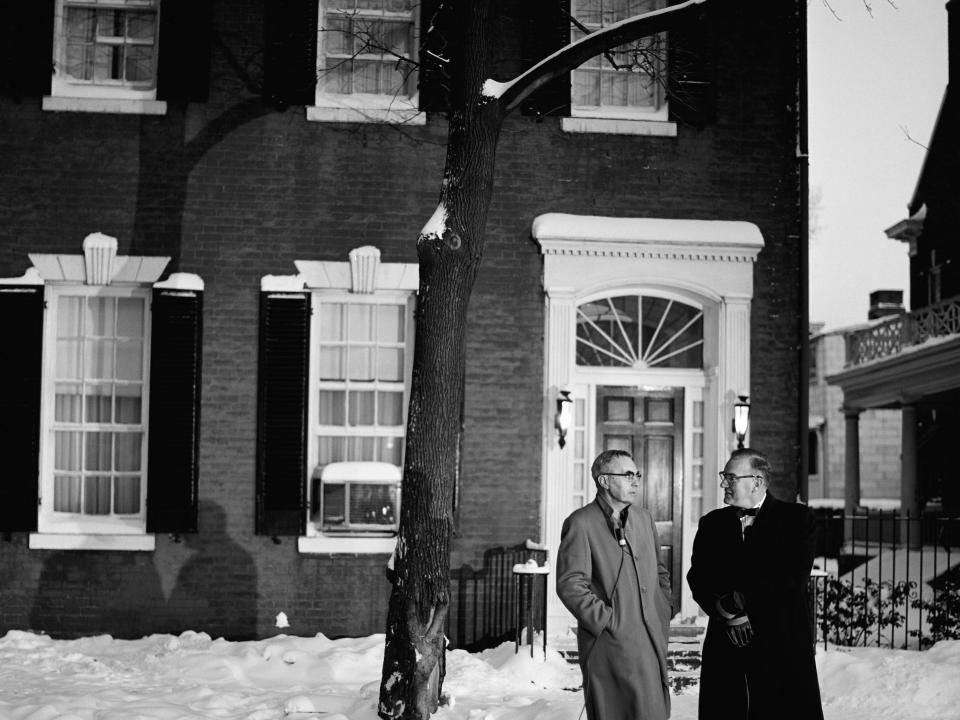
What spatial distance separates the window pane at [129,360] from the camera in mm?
11000

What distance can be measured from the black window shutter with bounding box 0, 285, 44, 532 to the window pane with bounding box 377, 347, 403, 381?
3.01 m

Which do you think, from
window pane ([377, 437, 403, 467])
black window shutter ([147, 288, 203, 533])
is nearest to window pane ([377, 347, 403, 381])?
window pane ([377, 437, 403, 467])

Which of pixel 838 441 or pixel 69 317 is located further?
pixel 838 441

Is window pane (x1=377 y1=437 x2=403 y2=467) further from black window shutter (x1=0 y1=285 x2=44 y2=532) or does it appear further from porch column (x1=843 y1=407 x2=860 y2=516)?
porch column (x1=843 y1=407 x2=860 y2=516)

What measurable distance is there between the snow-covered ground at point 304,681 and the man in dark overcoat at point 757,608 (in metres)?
2.12

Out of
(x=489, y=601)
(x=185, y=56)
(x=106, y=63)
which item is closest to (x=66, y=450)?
(x=106, y=63)

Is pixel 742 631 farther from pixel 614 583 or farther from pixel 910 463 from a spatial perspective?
pixel 910 463

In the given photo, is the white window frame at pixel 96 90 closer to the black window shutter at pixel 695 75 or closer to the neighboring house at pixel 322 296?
the neighboring house at pixel 322 296

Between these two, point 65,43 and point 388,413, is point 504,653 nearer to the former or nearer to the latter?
point 388,413

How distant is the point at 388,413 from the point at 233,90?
3.27 metres

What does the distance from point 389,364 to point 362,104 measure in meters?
2.40

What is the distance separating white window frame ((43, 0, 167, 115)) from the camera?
10.9m

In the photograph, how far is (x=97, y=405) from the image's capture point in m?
11.0

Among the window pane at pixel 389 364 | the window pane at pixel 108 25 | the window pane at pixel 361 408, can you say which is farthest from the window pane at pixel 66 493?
the window pane at pixel 108 25
